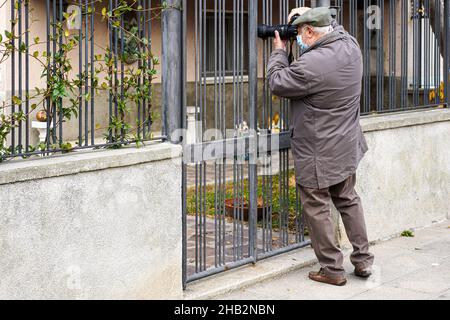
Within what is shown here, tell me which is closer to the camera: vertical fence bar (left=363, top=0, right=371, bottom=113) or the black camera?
the black camera

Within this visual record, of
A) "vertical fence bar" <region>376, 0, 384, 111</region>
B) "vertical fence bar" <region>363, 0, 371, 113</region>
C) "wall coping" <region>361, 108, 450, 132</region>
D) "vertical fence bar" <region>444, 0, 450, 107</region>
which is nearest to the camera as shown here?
"wall coping" <region>361, 108, 450, 132</region>

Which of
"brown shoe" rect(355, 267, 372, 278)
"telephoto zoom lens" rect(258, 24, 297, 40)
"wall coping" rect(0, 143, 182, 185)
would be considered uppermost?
"telephoto zoom lens" rect(258, 24, 297, 40)

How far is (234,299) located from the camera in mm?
5727

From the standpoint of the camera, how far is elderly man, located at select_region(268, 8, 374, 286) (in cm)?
570

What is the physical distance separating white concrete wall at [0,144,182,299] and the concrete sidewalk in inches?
29.8

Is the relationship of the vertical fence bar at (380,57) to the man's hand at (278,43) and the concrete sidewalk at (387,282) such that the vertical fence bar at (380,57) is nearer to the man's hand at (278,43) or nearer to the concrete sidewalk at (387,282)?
the concrete sidewalk at (387,282)

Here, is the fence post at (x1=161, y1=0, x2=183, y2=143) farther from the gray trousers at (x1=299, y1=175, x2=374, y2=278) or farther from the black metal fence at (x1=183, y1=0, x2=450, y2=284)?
the gray trousers at (x1=299, y1=175, x2=374, y2=278)

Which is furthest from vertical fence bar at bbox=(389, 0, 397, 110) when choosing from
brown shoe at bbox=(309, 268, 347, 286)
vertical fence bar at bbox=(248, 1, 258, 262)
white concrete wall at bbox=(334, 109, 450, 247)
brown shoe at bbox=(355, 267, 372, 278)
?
brown shoe at bbox=(309, 268, 347, 286)

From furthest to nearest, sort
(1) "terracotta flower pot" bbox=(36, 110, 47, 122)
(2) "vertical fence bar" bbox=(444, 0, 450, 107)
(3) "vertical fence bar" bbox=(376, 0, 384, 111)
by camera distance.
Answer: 1. (2) "vertical fence bar" bbox=(444, 0, 450, 107)
2. (3) "vertical fence bar" bbox=(376, 0, 384, 111)
3. (1) "terracotta flower pot" bbox=(36, 110, 47, 122)

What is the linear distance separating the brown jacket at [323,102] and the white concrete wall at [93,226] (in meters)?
0.99

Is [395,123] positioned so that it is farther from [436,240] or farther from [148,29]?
[148,29]

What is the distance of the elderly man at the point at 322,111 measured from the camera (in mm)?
5695

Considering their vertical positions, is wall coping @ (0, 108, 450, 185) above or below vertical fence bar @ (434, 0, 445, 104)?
below

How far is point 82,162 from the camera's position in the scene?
476cm
